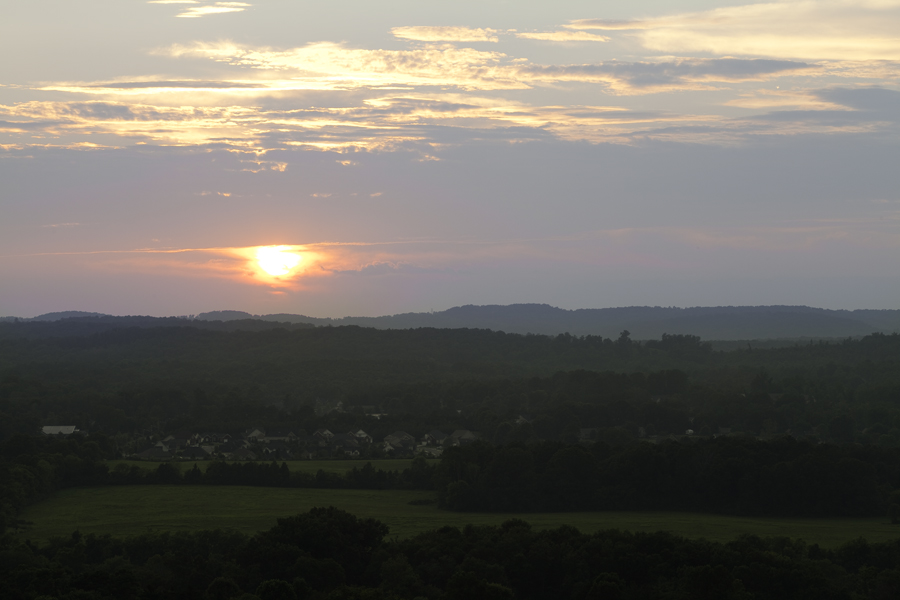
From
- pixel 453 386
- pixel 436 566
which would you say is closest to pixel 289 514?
pixel 436 566

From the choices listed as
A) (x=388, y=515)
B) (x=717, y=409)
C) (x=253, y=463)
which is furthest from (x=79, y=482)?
(x=717, y=409)

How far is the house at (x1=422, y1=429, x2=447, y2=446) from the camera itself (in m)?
77.9

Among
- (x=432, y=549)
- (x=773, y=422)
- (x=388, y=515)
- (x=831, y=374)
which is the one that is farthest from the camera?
(x=831, y=374)

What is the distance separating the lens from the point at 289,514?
46000mm

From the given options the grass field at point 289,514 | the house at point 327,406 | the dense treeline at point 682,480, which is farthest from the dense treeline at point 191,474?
the house at point 327,406

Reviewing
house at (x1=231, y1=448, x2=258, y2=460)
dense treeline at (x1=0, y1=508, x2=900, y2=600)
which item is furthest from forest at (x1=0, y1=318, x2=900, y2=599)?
house at (x1=231, y1=448, x2=258, y2=460)

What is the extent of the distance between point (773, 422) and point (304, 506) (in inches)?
1914

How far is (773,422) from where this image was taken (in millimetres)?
82188

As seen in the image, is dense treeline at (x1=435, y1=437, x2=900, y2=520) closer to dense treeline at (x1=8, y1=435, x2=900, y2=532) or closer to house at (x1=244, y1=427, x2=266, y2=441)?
dense treeline at (x1=8, y1=435, x2=900, y2=532)

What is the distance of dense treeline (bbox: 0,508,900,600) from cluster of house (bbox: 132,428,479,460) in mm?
33938

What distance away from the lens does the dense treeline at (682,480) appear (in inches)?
1971

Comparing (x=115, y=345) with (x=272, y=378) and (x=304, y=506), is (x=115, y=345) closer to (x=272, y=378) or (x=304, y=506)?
(x=272, y=378)

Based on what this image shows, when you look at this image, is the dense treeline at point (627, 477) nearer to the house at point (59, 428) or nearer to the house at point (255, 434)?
the house at point (255, 434)

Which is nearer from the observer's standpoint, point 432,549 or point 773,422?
point 432,549
